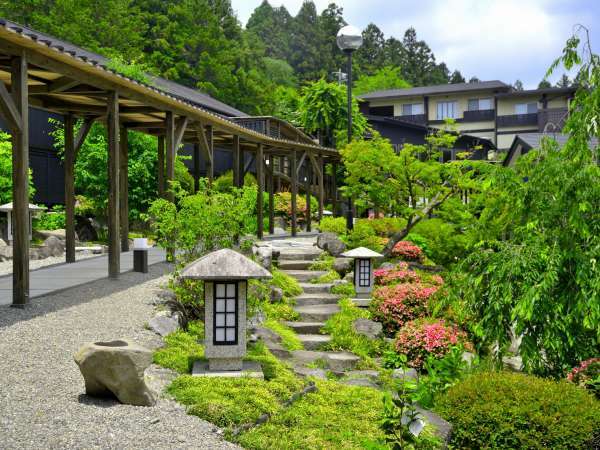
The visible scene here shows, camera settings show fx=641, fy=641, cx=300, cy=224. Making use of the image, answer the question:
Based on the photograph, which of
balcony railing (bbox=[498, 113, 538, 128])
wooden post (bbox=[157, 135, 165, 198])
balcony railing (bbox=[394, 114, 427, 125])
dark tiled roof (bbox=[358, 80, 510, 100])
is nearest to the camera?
wooden post (bbox=[157, 135, 165, 198])

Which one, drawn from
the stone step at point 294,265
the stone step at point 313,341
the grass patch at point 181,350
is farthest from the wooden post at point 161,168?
the grass patch at point 181,350

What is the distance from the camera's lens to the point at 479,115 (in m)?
46.7

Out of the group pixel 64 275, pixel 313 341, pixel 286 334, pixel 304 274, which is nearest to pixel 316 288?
pixel 304 274

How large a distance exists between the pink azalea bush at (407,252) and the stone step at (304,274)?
10.8ft

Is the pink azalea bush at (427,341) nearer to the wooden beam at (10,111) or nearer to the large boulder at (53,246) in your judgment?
the wooden beam at (10,111)

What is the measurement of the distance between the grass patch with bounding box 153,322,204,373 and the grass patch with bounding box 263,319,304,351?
160 centimetres

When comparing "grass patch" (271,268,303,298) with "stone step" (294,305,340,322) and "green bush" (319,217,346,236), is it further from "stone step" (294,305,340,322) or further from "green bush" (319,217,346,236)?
"green bush" (319,217,346,236)

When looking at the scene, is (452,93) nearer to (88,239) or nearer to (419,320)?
(88,239)

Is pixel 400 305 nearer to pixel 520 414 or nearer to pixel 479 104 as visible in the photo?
pixel 520 414

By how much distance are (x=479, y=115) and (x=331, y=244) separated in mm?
34379

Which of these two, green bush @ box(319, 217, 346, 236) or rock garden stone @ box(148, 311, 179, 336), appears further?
green bush @ box(319, 217, 346, 236)

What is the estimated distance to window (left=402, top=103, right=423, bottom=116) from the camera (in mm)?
48938

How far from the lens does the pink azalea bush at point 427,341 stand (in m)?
9.89

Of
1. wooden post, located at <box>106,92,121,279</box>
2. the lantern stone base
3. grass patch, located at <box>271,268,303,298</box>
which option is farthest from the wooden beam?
grass patch, located at <box>271,268,303,298</box>
